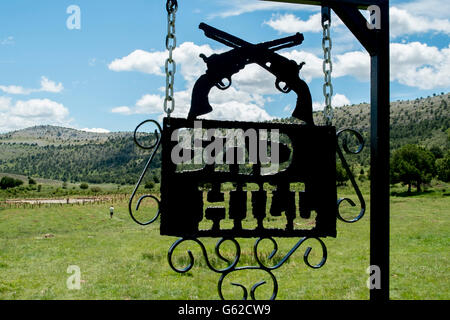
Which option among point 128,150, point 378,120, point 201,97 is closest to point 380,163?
point 378,120

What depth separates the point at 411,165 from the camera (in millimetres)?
37500

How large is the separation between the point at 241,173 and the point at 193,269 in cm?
785

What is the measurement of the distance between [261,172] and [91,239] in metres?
14.8

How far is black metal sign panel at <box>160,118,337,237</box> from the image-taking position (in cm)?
299

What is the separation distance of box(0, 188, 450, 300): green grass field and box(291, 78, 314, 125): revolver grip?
5.76m

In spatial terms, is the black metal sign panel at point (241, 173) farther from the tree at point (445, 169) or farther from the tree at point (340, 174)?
the tree at point (445, 169)

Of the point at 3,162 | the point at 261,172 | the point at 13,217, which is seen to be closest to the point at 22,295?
the point at 261,172

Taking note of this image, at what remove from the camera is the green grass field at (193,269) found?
28.1 ft

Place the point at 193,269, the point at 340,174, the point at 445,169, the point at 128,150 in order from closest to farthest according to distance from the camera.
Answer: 1. the point at 193,269
2. the point at 340,174
3. the point at 445,169
4. the point at 128,150

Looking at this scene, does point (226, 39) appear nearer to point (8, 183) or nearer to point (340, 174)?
point (340, 174)

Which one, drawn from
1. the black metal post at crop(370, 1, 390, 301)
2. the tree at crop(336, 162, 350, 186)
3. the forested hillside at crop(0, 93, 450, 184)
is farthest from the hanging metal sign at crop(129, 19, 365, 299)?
the forested hillside at crop(0, 93, 450, 184)

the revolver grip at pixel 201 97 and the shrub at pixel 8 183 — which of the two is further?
the shrub at pixel 8 183

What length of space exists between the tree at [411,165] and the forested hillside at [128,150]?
21053 millimetres

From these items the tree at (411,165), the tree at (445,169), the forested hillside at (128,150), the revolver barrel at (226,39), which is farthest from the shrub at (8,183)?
the revolver barrel at (226,39)
